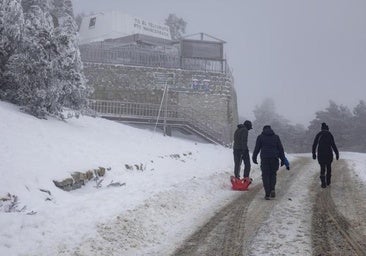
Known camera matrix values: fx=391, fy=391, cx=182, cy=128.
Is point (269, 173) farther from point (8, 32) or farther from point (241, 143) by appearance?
point (8, 32)

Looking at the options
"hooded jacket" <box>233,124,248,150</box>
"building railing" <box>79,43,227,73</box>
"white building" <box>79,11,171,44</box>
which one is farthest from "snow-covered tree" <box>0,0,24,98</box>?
"white building" <box>79,11,171,44</box>

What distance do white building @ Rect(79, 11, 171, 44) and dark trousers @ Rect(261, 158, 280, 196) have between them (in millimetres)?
36581

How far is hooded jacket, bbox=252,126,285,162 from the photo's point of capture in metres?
11.1

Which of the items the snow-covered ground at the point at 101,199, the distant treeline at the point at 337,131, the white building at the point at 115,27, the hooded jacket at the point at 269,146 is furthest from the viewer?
the distant treeline at the point at 337,131

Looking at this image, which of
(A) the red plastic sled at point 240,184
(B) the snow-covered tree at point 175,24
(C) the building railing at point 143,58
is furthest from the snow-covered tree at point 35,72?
(B) the snow-covered tree at point 175,24

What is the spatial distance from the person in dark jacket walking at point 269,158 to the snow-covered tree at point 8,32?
10.6 metres

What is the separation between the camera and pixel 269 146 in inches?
443

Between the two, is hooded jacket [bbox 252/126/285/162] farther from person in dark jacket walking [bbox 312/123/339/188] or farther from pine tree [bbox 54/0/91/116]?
pine tree [bbox 54/0/91/116]

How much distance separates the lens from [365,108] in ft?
190

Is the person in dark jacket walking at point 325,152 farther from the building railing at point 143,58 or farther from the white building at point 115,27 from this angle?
the white building at point 115,27

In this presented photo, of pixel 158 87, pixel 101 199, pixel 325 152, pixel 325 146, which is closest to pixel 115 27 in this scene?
pixel 158 87

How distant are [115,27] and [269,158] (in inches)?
1486

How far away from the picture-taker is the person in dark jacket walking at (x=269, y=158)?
10820 millimetres

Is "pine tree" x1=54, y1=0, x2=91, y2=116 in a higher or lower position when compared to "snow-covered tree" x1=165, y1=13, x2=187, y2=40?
lower
